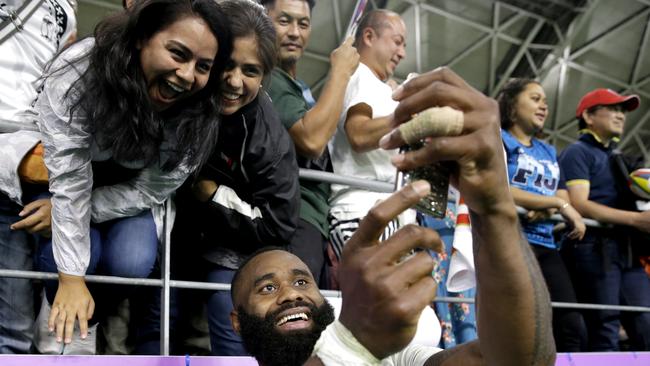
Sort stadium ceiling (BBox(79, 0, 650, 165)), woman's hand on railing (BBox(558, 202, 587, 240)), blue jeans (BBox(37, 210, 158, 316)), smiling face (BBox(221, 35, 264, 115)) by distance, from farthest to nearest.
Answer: stadium ceiling (BBox(79, 0, 650, 165)) → woman's hand on railing (BBox(558, 202, 587, 240)) → smiling face (BBox(221, 35, 264, 115)) → blue jeans (BBox(37, 210, 158, 316))

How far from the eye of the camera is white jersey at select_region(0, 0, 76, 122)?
2.02 metres

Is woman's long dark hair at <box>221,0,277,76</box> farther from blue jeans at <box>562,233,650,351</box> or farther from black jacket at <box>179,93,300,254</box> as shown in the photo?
blue jeans at <box>562,233,650,351</box>

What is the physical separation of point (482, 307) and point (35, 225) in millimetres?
1309

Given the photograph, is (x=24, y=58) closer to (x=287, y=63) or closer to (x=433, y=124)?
(x=287, y=63)

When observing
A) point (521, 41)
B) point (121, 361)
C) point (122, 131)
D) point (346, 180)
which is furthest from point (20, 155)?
point (521, 41)

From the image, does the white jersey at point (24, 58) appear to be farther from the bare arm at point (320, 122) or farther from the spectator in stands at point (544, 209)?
the spectator in stands at point (544, 209)

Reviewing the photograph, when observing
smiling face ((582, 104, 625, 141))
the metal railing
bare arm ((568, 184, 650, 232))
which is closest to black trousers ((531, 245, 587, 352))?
bare arm ((568, 184, 650, 232))

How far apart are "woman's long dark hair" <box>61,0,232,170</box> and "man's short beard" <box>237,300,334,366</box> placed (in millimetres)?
514

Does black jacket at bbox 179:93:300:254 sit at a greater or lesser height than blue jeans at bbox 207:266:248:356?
greater

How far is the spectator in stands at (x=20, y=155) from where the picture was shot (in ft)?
6.12

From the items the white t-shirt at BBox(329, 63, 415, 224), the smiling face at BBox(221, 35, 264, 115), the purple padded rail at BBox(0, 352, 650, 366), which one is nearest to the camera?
the purple padded rail at BBox(0, 352, 650, 366)

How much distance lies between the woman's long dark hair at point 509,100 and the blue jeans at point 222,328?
5.41 feet

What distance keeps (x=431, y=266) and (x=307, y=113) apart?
1525 millimetres

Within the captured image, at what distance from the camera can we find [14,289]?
75.0 inches
